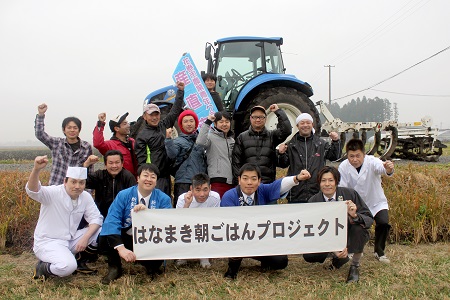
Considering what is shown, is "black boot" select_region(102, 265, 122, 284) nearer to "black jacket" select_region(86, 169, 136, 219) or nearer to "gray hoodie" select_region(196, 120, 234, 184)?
"black jacket" select_region(86, 169, 136, 219)

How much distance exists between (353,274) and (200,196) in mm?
1391

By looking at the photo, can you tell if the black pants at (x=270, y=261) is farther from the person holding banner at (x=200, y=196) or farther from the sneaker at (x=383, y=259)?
the sneaker at (x=383, y=259)

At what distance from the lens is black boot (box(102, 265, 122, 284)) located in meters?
3.12

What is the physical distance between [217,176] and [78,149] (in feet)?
4.40

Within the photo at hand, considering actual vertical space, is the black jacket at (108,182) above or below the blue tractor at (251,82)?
below

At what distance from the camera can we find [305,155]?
3619 millimetres

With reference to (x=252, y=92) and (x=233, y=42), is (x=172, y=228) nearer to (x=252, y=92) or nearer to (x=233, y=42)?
(x=252, y=92)

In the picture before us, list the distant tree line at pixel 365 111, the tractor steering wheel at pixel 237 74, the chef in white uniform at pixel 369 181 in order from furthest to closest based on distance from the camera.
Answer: the distant tree line at pixel 365 111
the tractor steering wheel at pixel 237 74
the chef in white uniform at pixel 369 181

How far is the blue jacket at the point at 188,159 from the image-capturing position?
3679 millimetres

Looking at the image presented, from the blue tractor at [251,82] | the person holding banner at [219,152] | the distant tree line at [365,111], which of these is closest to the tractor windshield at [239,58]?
the blue tractor at [251,82]

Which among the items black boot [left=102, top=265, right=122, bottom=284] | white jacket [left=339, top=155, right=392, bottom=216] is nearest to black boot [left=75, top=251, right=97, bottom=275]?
black boot [left=102, top=265, right=122, bottom=284]

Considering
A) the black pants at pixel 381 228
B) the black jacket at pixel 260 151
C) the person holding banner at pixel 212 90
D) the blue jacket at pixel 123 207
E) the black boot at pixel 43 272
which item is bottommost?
the black boot at pixel 43 272

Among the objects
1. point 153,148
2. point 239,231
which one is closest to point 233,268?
point 239,231

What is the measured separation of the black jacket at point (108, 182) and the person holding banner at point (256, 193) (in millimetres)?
939
